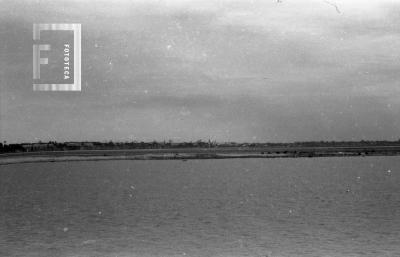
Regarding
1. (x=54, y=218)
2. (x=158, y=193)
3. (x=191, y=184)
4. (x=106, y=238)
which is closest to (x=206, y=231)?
(x=106, y=238)

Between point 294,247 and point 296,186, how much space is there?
175 feet

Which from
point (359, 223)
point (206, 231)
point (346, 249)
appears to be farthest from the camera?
point (359, 223)

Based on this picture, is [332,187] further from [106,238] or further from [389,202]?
[106,238]

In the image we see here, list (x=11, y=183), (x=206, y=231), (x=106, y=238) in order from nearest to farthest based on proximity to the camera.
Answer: (x=106, y=238)
(x=206, y=231)
(x=11, y=183)

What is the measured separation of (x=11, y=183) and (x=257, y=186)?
34.3m

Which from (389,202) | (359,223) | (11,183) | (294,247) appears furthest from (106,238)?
(11,183)

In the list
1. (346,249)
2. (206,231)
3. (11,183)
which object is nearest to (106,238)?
(206,231)

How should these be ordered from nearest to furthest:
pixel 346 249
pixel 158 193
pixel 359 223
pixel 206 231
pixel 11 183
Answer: pixel 346 249
pixel 206 231
pixel 359 223
pixel 158 193
pixel 11 183

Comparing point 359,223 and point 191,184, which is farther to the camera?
point 191,184

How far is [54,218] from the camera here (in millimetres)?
44000

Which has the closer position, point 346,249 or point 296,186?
point 346,249

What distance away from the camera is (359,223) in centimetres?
4266

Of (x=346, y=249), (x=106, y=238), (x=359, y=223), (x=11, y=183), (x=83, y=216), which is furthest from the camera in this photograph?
(x=11, y=183)

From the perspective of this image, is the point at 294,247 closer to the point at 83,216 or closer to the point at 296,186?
the point at 83,216
